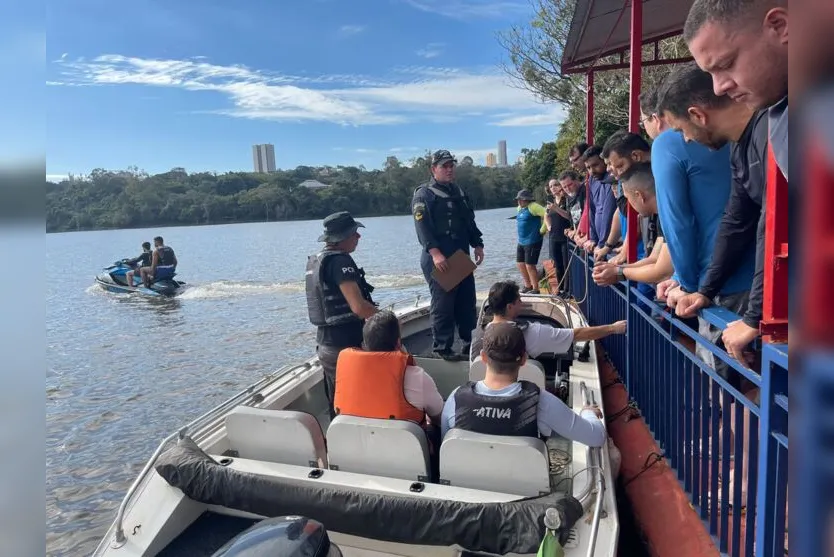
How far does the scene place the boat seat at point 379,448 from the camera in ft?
8.75

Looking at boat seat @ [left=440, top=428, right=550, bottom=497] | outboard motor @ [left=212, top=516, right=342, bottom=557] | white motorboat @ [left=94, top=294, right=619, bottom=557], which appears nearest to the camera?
outboard motor @ [left=212, top=516, right=342, bottom=557]

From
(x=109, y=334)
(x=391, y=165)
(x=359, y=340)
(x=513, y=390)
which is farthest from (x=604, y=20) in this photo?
(x=391, y=165)

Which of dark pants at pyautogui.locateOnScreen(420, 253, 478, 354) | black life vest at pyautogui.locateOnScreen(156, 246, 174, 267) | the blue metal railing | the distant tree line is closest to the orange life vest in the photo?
the blue metal railing

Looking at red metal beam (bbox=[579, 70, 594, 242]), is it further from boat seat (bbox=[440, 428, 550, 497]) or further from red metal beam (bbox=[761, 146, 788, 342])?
red metal beam (bbox=[761, 146, 788, 342])

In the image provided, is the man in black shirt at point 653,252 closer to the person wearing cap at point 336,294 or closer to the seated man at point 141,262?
the person wearing cap at point 336,294

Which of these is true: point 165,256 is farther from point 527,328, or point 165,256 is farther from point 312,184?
point 312,184

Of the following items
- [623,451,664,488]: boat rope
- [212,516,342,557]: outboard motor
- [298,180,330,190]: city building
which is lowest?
[623,451,664,488]: boat rope

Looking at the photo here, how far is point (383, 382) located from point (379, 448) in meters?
0.35

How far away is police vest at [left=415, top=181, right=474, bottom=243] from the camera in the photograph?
5.39 meters

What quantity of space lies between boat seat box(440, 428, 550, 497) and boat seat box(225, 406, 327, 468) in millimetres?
713

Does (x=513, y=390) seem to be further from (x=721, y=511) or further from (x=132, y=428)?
(x=132, y=428)

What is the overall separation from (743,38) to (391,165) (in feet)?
163

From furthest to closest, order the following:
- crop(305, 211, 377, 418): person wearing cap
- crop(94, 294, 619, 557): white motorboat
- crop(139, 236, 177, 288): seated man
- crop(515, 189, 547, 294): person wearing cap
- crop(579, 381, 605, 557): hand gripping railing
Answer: crop(139, 236, 177, 288): seated man, crop(515, 189, 547, 294): person wearing cap, crop(305, 211, 377, 418): person wearing cap, crop(94, 294, 619, 557): white motorboat, crop(579, 381, 605, 557): hand gripping railing

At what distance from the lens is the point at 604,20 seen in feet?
19.4
